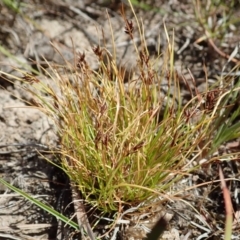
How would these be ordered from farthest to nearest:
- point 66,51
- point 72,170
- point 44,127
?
point 66,51
point 44,127
point 72,170

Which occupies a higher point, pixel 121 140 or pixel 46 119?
pixel 46 119

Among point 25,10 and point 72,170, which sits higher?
point 25,10

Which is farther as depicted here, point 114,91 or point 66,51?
point 66,51

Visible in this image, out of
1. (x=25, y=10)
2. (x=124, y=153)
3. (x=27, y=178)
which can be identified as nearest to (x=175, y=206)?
(x=124, y=153)

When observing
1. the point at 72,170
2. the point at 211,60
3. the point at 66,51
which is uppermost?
the point at 66,51

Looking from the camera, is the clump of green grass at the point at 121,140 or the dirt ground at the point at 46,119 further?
the dirt ground at the point at 46,119

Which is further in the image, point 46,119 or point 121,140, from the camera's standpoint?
point 46,119

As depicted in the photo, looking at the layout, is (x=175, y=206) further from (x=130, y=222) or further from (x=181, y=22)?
(x=181, y=22)

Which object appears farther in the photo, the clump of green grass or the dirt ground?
the dirt ground
